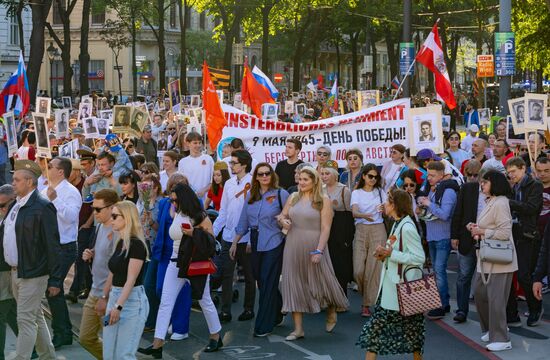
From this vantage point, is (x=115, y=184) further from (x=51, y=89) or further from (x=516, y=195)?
(x=51, y=89)

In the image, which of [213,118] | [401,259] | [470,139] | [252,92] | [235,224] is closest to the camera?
[401,259]

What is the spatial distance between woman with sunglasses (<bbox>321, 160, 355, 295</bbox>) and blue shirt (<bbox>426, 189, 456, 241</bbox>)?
2.85 ft

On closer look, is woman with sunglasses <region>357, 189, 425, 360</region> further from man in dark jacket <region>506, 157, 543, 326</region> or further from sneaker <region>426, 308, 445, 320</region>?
sneaker <region>426, 308, 445, 320</region>

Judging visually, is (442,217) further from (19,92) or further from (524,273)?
(19,92)

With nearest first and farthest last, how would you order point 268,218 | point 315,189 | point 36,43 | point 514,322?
point 315,189 → point 268,218 → point 514,322 → point 36,43

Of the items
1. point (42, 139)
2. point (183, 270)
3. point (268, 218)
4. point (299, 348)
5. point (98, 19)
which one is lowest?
point (299, 348)

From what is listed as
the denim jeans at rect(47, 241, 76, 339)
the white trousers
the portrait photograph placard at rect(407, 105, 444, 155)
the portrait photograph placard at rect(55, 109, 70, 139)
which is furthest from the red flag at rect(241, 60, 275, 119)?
the white trousers

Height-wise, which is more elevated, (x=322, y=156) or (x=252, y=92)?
(x=252, y=92)

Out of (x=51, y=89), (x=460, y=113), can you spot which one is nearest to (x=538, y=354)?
(x=460, y=113)

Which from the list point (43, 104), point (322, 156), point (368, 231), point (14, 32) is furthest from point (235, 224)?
point (14, 32)

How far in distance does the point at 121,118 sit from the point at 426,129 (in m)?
6.89

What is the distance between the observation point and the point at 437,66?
18.8 metres

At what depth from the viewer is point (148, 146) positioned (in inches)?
800

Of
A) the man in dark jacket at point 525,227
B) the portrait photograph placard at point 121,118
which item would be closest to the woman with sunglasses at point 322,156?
the man in dark jacket at point 525,227
